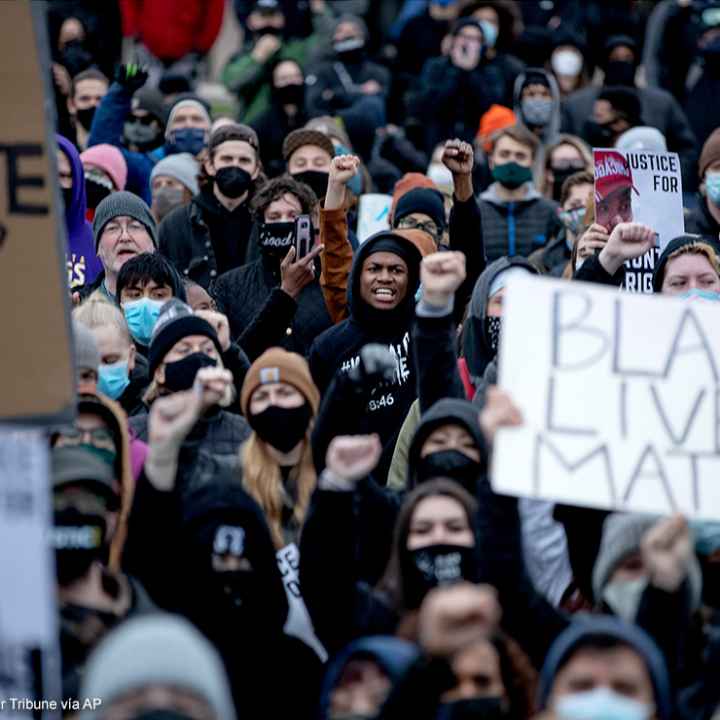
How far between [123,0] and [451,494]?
9.35 meters

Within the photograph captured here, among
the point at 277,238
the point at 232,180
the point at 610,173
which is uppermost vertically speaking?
the point at 232,180

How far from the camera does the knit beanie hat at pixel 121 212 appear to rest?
10.7 metres

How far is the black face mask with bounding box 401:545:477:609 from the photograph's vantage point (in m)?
7.40

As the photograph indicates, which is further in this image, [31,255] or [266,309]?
[266,309]

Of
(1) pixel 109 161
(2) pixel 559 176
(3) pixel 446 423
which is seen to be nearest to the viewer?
(3) pixel 446 423

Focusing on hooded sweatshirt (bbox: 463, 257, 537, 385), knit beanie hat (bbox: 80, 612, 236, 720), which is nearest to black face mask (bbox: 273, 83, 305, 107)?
hooded sweatshirt (bbox: 463, 257, 537, 385)

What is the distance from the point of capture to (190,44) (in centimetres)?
1625

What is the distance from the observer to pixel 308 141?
39.4 ft

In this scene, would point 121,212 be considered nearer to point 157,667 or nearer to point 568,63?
point 157,667

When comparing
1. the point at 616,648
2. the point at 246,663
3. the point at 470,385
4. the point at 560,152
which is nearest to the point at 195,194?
the point at 560,152

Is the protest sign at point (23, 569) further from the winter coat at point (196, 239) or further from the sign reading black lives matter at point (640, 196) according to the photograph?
the winter coat at point (196, 239)

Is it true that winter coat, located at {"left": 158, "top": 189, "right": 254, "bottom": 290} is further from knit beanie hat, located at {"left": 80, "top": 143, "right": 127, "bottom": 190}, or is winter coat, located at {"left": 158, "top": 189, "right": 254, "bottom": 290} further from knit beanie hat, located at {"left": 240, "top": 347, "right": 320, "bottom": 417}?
knit beanie hat, located at {"left": 240, "top": 347, "right": 320, "bottom": 417}

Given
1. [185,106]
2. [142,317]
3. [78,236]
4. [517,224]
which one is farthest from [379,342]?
[185,106]

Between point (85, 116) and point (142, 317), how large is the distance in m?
4.35
